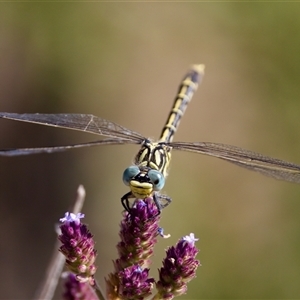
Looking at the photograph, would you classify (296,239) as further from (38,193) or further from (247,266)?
(38,193)

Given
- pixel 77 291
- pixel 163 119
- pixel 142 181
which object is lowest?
pixel 77 291

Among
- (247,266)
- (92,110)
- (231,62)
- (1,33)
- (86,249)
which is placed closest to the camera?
(86,249)

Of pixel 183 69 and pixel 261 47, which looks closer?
pixel 261 47

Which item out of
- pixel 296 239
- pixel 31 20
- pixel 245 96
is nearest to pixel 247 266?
pixel 296 239

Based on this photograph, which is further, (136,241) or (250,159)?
(250,159)

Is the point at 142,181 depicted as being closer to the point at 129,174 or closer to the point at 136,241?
the point at 129,174

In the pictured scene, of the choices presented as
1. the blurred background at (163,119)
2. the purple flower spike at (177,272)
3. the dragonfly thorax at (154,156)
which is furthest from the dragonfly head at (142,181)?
the blurred background at (163,119)

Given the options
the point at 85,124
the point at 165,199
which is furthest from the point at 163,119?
the point at 165,199
